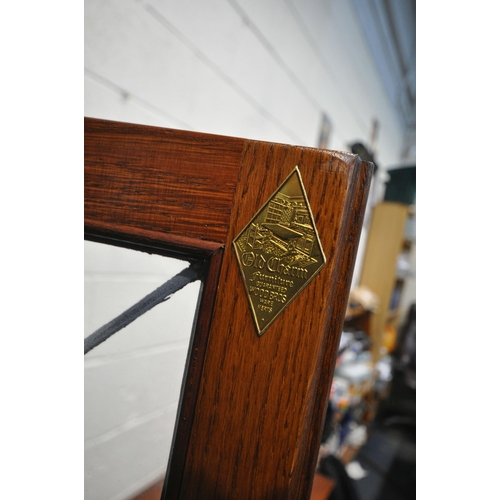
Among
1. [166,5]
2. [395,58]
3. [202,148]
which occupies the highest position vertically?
[395,58]

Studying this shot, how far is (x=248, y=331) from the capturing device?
290mm

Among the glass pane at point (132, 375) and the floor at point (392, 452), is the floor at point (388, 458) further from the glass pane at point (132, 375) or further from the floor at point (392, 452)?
the glass pane at point (132, 375)

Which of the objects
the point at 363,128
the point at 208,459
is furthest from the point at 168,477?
the point at 363,128

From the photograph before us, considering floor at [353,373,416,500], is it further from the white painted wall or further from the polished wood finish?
the polished wood finish

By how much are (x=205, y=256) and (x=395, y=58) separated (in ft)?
8.94

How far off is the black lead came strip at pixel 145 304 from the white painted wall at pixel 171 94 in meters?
0.01

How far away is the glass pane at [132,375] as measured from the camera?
1.13ft

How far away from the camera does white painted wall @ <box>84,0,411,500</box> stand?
38cm

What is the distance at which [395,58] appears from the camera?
2.49m

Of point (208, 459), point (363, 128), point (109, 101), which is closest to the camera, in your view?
point (208, 459)

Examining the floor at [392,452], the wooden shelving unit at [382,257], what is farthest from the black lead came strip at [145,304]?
the wooden shelving unit at [382,257]

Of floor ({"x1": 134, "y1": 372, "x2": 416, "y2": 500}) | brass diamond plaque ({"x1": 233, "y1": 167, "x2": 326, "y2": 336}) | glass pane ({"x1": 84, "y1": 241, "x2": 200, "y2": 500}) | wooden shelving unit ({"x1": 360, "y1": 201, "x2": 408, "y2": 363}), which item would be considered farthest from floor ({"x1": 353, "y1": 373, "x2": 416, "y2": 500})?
brass diamond plaque ({"x1": 233, "y1": 167, "x2": 326, "y2": 336})

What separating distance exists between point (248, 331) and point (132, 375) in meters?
0.19
